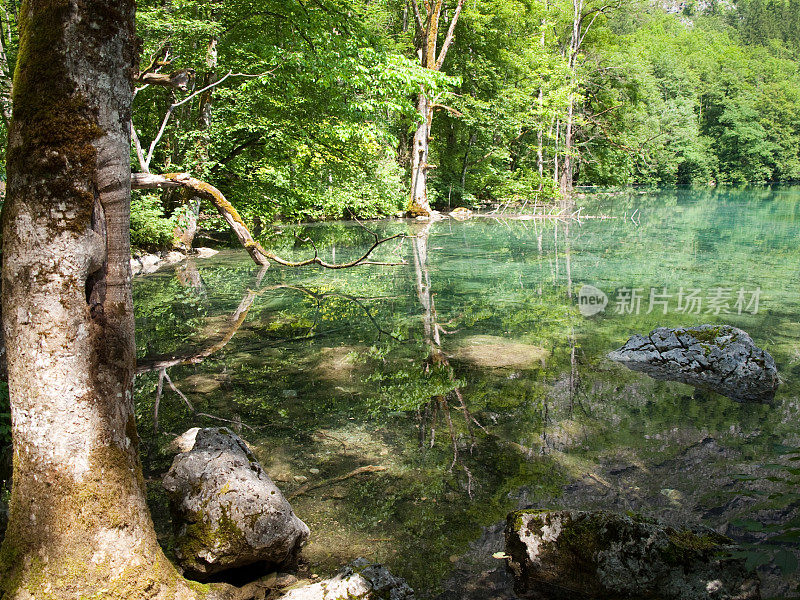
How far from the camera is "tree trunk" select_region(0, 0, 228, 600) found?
225 cm

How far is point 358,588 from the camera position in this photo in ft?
8.53

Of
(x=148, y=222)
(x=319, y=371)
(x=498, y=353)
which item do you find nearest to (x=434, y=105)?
(x=148, y=222)

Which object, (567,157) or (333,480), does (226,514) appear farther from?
(567,157)

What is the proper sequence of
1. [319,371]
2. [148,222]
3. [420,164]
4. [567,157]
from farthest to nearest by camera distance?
1. [567,157]
2. [420,164]
3. [148,222]
4. [319,371]

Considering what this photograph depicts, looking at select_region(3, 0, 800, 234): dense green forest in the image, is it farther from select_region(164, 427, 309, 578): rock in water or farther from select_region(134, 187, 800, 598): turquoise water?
select_region(134, 187, 800, 598): turquoise water

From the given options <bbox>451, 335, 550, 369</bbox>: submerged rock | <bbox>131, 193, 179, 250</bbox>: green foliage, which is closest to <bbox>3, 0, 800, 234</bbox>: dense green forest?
<bbox>131, 193, 179, 250</bbox>: green foliage

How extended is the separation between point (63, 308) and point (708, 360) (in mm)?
6203

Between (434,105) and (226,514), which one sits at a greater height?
(434,105)

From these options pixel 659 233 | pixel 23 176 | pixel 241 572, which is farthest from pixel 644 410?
pixel 659 233

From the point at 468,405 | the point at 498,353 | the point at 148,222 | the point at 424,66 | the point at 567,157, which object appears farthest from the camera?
the point at 567,157

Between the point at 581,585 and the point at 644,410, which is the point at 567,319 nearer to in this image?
the point at 644,410

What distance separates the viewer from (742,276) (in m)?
11.2

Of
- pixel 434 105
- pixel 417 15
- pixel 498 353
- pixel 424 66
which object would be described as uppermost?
pixel 417 15

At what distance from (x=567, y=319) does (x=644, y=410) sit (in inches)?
128
